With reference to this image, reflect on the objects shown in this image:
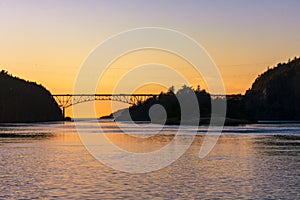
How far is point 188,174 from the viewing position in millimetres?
37344

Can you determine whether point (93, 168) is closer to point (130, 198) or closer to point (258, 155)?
point (130, 198)

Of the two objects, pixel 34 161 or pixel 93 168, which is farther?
pixel 34 161

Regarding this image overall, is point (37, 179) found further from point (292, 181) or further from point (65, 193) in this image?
point (292, 181)

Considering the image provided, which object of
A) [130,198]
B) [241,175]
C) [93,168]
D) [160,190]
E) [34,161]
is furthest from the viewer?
[34,161]

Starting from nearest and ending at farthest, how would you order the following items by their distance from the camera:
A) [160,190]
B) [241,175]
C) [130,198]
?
1. [130,198]
2. [160,190]
3. [241,175]

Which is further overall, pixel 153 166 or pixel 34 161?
pixel 34 161

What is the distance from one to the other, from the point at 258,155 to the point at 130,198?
28.2 m

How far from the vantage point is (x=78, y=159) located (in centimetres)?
4850

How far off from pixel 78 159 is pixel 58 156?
3923 mm

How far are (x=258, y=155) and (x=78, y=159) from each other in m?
16.4

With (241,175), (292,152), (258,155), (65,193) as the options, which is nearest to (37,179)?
(65,193)

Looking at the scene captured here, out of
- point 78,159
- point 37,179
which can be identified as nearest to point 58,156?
point 78,159

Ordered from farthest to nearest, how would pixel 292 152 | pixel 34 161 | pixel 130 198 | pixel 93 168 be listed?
1. pixel 292 152
2. pixel 34 161
3. pixel 93 168
4. pixel 130 198

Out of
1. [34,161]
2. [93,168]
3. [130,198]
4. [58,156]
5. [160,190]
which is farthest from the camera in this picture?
[58,156]
